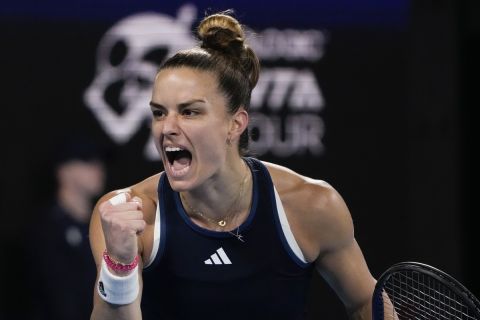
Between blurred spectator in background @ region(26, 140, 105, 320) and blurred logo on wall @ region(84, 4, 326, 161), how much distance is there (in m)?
0.20

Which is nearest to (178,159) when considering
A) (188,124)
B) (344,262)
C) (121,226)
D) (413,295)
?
(188,124)

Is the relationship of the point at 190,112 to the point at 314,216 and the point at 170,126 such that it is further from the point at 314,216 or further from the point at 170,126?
the point at 314,216

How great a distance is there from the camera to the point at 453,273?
5297mm

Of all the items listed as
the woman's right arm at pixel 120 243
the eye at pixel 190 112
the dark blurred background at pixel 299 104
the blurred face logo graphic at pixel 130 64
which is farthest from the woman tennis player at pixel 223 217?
the blurred face logo graphic at pixel 130 64

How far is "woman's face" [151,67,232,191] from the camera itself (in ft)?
9.78

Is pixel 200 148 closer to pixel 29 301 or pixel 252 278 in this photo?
pixel 252 278

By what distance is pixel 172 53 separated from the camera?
514 centimetres

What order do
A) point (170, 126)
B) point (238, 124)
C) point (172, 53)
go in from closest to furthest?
point (170, 126) < point (238, 124) < point (172, 53)

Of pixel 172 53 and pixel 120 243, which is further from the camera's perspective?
pixel 172 53

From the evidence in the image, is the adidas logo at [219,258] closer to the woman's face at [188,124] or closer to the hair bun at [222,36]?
the woman's face at [188,124]

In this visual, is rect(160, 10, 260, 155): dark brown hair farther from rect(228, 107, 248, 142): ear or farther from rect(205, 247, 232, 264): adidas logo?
rect(205, 247, 232, 264): adidas logo

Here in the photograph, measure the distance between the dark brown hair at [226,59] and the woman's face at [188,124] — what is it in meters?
0.03

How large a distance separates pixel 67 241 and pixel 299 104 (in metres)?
1.26

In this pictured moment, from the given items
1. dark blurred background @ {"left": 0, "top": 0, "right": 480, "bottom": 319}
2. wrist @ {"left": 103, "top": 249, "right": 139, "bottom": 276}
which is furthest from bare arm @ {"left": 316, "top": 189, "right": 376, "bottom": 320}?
dark blurred background @ {"left": 0, "top": 0, "right": 480, "bottom": 319}
